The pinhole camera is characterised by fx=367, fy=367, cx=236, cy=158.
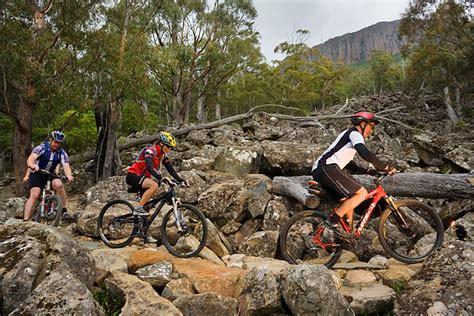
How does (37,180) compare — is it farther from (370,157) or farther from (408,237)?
(408,237)

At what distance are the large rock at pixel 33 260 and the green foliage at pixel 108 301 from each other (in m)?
0.17

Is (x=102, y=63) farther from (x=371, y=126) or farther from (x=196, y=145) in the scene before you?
(x=371, y=126)

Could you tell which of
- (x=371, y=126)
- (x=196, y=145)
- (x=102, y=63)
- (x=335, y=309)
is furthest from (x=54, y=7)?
(x=335, y=309)

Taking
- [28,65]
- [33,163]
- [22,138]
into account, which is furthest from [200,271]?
[28,65]

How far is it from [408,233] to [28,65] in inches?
453

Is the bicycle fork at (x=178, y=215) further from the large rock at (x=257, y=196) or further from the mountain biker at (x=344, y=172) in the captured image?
the mountain biker at (x=344, y=172)

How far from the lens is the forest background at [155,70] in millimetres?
12102

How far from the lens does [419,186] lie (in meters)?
8.09

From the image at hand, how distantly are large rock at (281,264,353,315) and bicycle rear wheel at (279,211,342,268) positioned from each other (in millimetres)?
1253

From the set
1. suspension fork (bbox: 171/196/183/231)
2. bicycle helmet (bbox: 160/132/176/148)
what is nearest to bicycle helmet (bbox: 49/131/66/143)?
bicycle helmet (bbox: 160/132/176/148)

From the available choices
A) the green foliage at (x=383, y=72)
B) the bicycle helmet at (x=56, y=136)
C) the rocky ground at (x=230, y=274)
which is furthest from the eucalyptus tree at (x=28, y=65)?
the green foliage at (x=383, y=72)

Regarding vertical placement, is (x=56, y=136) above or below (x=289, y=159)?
above

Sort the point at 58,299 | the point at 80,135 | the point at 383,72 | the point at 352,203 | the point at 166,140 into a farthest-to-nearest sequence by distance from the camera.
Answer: the point at 383,72 < the point at 80,135 < the point at 166,140 < the point at 352,203 < the point at 58,299

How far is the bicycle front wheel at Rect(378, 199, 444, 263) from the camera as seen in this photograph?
554 centimetres
